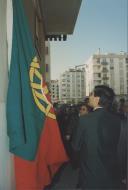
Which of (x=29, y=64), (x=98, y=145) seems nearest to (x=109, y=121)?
(x=98, y=145)

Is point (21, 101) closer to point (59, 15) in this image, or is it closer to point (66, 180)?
point (66, 180)

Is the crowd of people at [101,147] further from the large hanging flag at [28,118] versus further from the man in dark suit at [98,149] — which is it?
the large hanging flag at [28,118]

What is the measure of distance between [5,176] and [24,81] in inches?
23.8

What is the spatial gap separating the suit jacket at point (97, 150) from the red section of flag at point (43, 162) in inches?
12.5

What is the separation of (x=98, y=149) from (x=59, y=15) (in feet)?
31.5

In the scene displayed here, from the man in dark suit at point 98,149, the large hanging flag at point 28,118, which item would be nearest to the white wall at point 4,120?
the large hanging flag at point 28,118

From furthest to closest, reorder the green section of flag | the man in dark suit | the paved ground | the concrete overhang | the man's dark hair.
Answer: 1. the concrete overhang
2. the paved ground
3. the man's dark hair
4. the man in dark suit
5. the green section of flag

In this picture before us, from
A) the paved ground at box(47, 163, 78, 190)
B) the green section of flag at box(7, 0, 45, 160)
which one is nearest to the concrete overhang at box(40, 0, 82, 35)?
the paved ground at box(47, 163, 78, 190)

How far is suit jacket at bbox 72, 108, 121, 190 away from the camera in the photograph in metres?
3.12

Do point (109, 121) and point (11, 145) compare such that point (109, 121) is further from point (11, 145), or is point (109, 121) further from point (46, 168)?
point (11, 145)

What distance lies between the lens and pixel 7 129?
265 cm

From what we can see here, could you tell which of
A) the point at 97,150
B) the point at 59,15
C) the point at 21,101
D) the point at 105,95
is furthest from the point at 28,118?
the point at 59,15

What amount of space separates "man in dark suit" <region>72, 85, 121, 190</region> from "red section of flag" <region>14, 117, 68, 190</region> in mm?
319

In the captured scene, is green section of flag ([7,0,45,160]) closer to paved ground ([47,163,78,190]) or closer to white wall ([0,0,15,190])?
white wall ([0,0,15,190])
